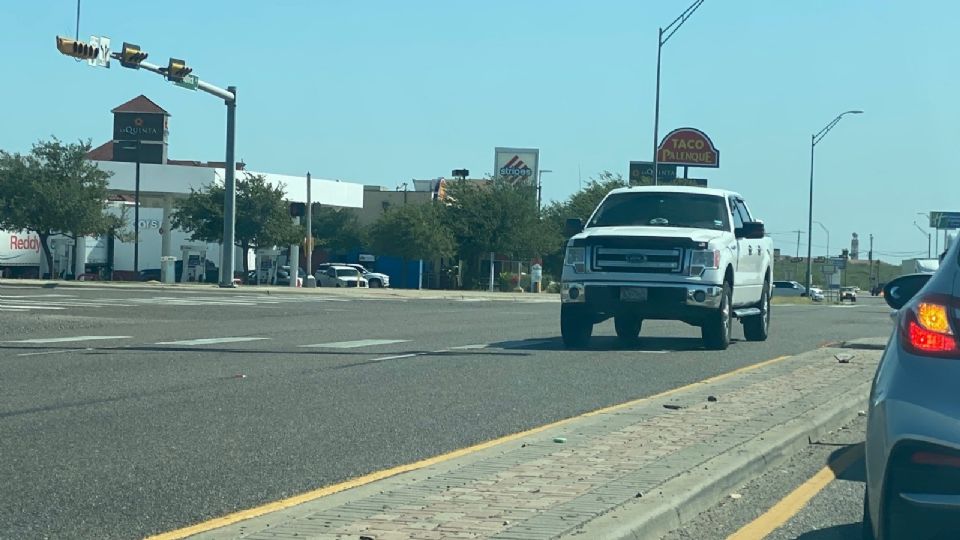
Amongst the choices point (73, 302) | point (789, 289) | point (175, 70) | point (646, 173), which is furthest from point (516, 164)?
point (73, 302)

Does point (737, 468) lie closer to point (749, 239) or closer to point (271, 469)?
point (271, 469)

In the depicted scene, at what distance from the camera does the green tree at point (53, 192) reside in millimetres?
58844

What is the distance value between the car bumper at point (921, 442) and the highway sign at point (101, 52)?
1109 inches

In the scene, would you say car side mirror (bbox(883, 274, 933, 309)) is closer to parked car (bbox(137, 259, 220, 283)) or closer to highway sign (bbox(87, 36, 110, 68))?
highway sign (bbox(87, 36, 110, 68))

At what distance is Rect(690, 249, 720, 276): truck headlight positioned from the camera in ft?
56.6

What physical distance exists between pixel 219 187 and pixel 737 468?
6269 centimetres

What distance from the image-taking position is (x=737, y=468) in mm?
7852

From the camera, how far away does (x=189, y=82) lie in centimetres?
3681

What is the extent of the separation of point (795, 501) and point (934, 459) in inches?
118

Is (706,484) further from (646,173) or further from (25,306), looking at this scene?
(646,173)

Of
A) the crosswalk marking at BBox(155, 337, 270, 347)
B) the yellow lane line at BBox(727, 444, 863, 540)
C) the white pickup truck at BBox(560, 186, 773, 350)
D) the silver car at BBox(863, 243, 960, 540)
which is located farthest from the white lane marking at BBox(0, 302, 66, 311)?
the silver car at BBox(863, 243, 960, 540)

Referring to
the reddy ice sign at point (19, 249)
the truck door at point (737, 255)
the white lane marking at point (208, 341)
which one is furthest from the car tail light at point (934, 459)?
the reddy ice sign at point (19, 249)

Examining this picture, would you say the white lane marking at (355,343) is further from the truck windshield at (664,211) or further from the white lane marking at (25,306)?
the white lane marking at (25,306)

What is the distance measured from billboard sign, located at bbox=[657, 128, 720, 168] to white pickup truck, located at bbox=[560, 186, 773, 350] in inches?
2373
